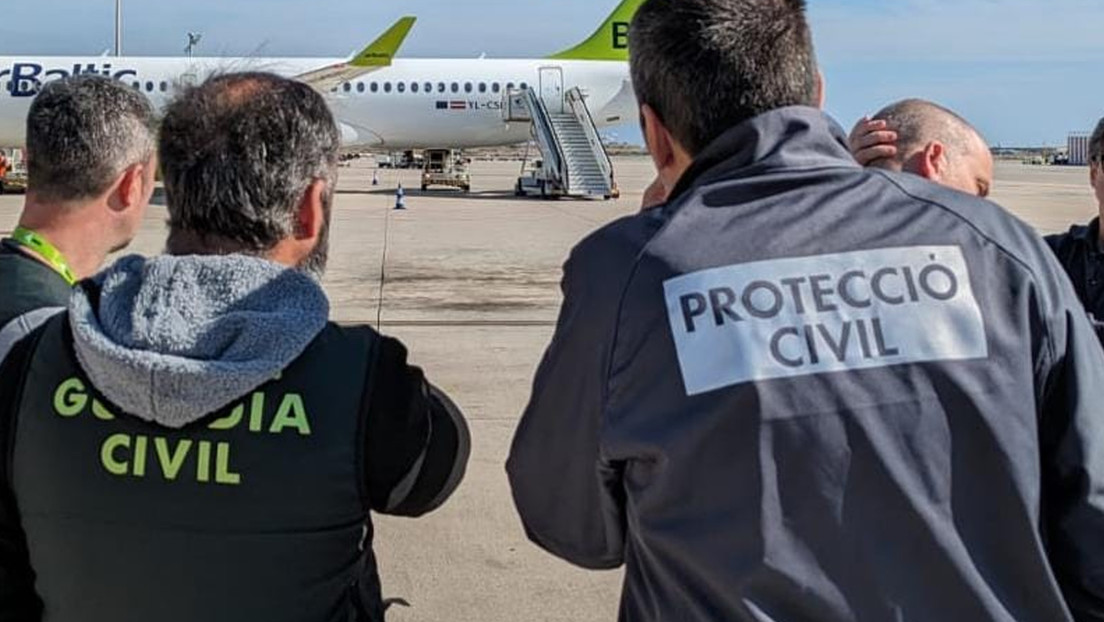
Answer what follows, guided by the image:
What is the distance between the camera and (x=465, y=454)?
1.91 meters

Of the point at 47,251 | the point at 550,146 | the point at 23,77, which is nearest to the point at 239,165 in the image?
the point at 47,251

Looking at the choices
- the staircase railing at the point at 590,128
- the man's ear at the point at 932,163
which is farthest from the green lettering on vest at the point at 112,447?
the staircase railing at the point at 590,128

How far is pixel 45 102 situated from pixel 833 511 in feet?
5.49

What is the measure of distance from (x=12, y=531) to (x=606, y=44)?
3240cm

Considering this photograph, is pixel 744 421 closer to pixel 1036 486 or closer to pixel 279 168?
pixel 1036 486

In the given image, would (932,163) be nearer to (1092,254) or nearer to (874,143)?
(874,143)

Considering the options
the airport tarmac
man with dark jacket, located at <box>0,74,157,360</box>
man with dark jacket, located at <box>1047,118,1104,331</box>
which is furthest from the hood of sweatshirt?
the airport tarmac

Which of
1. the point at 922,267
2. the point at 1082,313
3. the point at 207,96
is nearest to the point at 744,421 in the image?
the point at 922,267

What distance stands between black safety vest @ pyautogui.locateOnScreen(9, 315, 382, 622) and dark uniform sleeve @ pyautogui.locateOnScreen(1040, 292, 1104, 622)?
3.24 ft

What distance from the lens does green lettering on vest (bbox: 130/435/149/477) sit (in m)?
1.68

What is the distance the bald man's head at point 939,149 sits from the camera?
2.26 meters

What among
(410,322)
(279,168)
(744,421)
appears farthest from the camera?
(410,322)

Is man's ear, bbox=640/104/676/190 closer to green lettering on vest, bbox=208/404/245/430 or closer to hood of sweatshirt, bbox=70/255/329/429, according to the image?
hood of sweatshirt, bbox=70/255/329/429

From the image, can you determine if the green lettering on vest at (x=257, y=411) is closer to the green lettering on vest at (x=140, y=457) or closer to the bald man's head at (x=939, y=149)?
the green lettering on vest at (x=140, y=457)
